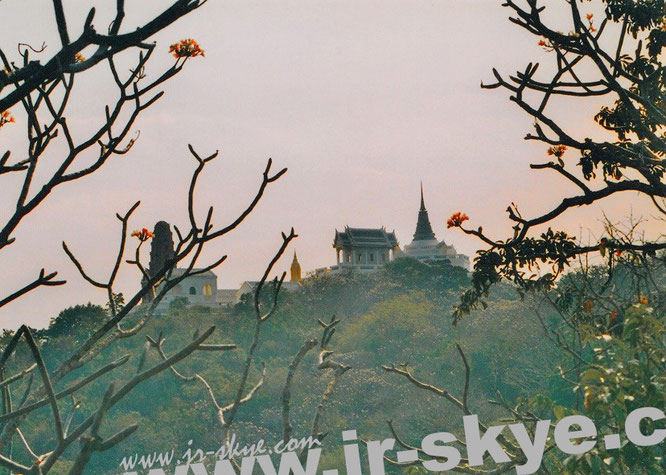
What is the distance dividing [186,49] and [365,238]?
230 feet

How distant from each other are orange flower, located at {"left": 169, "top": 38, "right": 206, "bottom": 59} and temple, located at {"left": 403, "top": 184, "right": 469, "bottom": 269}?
231 ft

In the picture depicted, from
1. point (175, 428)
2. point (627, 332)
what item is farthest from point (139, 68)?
point (175, 428)

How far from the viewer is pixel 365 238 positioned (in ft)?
236

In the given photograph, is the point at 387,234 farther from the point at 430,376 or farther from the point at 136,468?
the point at 136,468

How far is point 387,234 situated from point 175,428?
101ft

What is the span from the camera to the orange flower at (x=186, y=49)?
6.59 feet

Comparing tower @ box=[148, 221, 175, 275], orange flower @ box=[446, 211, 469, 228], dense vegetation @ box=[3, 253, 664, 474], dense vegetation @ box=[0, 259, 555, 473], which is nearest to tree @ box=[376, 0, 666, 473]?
orange flower @ box=[446, 211, 469, 228]

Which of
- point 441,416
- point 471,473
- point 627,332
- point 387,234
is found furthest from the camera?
point 387,234

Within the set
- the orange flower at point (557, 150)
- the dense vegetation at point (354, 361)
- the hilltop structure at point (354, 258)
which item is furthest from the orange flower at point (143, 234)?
the hilltop structure at point (354, 258)

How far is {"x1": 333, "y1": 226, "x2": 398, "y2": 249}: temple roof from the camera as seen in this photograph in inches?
2793

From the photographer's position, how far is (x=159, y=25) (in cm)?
113

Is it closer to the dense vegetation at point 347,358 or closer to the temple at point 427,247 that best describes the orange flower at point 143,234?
the dense vegetation at point 347,358

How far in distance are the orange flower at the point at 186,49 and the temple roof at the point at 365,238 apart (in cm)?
6863

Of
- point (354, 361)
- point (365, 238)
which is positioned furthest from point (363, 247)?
point (354, 361)
